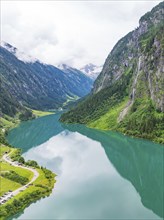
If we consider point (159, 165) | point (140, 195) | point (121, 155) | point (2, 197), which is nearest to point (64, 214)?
point (2, 197)

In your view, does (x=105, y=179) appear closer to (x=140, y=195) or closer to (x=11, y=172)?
(x=140, y=195)

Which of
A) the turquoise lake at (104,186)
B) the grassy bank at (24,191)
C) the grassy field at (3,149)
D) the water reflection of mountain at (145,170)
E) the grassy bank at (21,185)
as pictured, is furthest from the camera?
the grassy field at (3,149)

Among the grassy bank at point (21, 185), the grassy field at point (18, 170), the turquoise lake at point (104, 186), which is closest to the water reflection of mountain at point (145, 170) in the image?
the turquoise lake at point (104, 186)

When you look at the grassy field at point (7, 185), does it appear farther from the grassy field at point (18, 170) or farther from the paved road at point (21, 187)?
the grassy field at point (18, 170)

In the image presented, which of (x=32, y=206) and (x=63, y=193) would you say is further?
(x=63, y=193)

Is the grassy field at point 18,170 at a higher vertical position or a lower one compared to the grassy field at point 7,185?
higher

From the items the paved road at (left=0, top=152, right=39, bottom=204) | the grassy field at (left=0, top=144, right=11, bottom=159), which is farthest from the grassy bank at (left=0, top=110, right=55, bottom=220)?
the grassy field at (left=0, top=144, right=11, bottom=159)

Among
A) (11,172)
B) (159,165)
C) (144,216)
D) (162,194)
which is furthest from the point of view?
(159,165)

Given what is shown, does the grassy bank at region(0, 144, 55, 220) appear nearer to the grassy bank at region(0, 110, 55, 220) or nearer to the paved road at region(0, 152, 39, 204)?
the grassy bank at region(0, 110, 55, 220)

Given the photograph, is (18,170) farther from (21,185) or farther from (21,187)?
(21,187)

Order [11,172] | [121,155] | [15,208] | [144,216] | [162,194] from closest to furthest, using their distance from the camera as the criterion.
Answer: [144,216], [15,208], [162,194], [11,172], [121,155]

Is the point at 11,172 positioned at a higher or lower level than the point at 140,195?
higher
